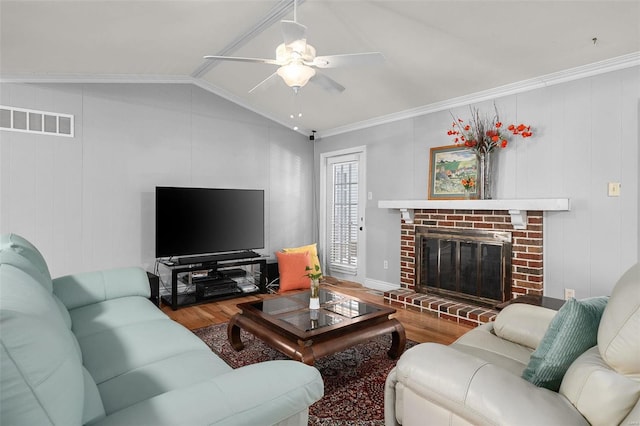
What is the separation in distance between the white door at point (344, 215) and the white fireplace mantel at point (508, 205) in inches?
42.8

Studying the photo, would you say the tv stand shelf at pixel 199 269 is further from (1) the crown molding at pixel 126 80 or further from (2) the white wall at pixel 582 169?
(2) the white wall at pixel 582 169

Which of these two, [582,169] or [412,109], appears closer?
[582,169]

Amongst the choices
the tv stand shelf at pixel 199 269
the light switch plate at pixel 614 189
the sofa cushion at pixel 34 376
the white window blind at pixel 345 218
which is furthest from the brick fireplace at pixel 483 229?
the sofa cushion at pixel 34 376

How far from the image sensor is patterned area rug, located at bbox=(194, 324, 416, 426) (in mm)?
2053

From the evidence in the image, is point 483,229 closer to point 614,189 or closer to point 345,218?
point 614,189

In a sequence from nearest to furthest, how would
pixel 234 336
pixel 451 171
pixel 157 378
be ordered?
pixel 157 378 → pixel 234 336 → pixel 451 171

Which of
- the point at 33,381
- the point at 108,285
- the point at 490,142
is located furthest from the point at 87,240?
the point at 490,142

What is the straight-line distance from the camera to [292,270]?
506cm

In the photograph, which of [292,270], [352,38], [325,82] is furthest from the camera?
[292,270]

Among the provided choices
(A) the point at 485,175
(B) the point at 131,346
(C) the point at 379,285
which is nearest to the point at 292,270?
(C) the point at 379,285

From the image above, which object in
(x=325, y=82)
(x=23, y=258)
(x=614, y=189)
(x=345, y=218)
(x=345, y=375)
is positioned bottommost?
(x=345, y=375)

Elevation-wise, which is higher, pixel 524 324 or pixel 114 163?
pixel 114 163

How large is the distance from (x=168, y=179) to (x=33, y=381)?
4.11 m

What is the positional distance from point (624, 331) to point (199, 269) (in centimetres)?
406
